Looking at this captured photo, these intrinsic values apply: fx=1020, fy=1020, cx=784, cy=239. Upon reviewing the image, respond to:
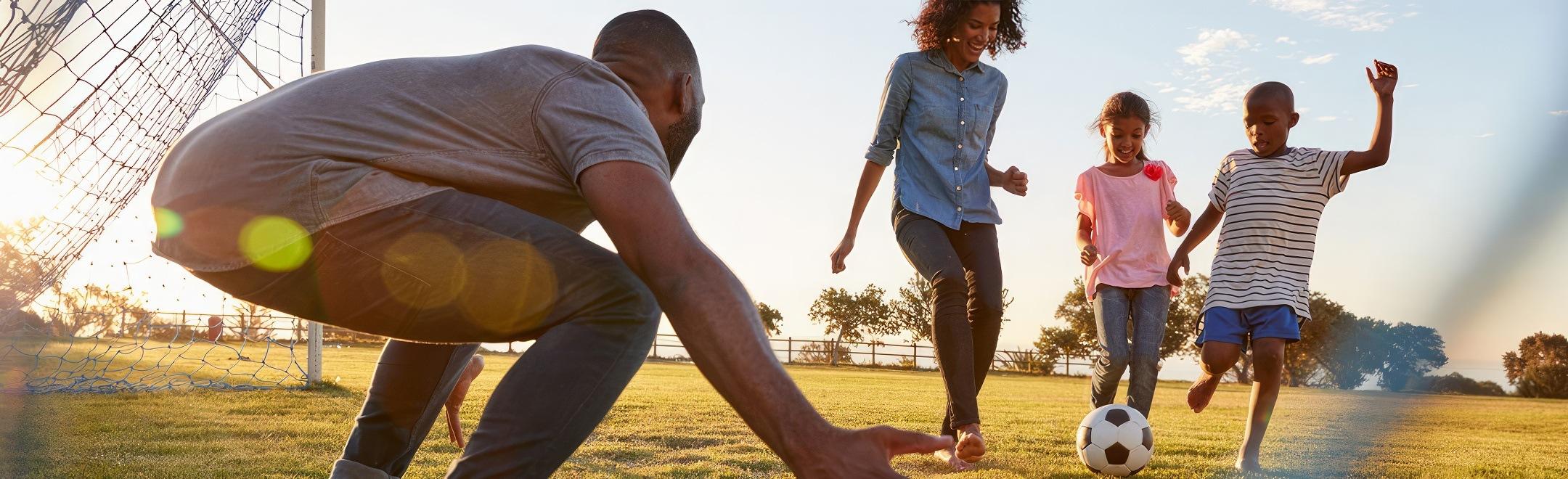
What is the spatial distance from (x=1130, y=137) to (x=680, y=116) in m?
3.62

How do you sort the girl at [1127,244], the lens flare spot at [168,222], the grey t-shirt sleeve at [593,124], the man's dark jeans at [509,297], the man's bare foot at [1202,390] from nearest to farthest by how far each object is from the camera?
the grey t-shirt sleeve at [593,124]
the man's dark jeans at [509,297]
the lens flare spot at [168,222]
the man's bare foot at [1202,390]
the girl at [1127,244]

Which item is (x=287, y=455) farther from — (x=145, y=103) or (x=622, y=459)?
(x=145, y=103)

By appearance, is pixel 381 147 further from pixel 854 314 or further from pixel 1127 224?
pixel 854 314

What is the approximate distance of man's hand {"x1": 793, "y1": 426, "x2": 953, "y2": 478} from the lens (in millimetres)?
1299

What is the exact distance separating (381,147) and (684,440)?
11.0 ft

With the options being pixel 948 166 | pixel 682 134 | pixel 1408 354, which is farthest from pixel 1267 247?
pixel 682 134

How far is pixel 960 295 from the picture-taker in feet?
12.5

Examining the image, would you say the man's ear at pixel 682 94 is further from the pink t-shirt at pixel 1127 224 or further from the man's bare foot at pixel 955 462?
the pink t-shirt at pixel 1127 224

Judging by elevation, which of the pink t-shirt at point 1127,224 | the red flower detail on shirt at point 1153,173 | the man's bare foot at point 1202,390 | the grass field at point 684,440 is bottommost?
the grass field at point 684,440

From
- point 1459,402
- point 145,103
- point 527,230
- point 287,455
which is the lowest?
point 287,455

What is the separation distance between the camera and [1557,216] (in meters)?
2.16

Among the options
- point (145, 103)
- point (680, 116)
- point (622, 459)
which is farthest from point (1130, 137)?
point (145, 103)

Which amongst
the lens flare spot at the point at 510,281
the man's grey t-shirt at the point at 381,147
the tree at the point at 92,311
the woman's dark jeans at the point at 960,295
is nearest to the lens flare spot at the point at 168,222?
the man's grey t-shirt at the point at 381,147

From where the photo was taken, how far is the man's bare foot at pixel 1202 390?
14.6 feet
